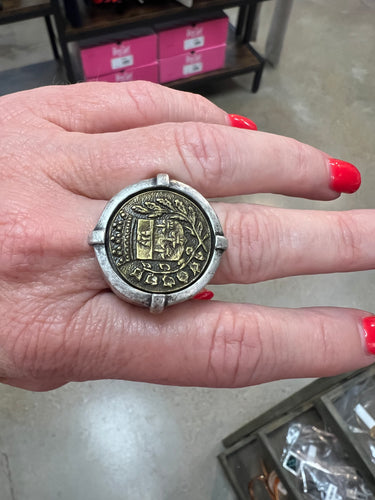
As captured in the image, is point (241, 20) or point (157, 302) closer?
point (157, 302)

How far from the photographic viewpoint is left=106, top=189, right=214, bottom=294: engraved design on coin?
796 millimetres

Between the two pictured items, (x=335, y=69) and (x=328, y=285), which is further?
(x=335, y=69)

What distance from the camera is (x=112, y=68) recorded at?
7.92 feet

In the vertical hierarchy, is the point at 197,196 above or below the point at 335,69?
above

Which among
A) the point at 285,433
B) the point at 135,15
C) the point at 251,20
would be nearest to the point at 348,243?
the point at 285,433

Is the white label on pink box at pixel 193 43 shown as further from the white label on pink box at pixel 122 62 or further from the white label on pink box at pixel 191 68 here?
the white label on pink box at pixel 122 62

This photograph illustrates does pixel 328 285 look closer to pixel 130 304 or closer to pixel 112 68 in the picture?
pixel 130 304

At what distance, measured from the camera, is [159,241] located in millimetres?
806

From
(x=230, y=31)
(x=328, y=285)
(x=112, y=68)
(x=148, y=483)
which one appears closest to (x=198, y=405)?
(x=148, y=483)

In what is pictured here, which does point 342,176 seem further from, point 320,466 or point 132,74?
point 132,74

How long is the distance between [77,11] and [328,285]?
82.6 inches

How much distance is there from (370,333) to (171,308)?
0.49m

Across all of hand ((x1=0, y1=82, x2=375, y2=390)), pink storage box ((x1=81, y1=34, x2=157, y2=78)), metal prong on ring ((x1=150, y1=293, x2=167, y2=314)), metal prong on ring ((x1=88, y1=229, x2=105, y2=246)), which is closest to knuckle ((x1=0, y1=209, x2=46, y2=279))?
hand ((x1=0, y1=82, x2=375, y2=390))

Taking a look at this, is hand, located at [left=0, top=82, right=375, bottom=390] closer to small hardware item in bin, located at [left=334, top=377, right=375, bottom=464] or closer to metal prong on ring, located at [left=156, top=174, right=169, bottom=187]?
metal prong on ring, located at [left=156, top=174, right=169, bottom=187]
